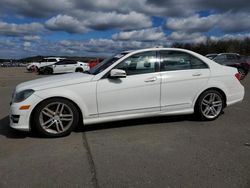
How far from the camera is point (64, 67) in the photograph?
91.6ft

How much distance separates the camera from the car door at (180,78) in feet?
18.5

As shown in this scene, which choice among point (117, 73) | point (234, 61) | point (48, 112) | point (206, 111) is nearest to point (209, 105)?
point (206, 111)

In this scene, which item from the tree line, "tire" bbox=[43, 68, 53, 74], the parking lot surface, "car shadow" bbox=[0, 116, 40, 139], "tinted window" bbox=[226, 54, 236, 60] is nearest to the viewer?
the parking lot surface

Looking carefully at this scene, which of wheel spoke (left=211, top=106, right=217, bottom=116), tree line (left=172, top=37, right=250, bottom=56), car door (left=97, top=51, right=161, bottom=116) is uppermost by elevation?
tree line (left=172, top=37, right=250, bottom=56)

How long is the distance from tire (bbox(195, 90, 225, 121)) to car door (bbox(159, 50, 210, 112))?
18 centimetres

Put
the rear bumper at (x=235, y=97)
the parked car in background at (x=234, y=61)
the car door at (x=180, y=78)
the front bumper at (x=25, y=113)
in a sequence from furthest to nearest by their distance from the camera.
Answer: the parked car in background at (x=234, y=61), the rear bumper at (x=235, y=97), the car door at (x=180, y=78), the front bumper at (x=25, y=113)

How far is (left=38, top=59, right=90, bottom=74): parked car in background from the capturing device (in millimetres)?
27750

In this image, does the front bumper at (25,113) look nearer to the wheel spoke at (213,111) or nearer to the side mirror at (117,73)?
the side mirror at (117,73)

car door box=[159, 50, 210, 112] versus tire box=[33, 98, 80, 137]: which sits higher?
car door box=[159, 50, 210, 112]

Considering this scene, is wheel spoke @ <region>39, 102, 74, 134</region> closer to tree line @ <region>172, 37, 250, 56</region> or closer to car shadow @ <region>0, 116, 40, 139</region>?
car shadow @ <region>0, 116, 40, 139</region>

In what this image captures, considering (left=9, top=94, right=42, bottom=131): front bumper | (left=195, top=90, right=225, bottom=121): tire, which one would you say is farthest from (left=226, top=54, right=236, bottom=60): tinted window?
(left=9, top=94, right=42, bottom=131): front bumper

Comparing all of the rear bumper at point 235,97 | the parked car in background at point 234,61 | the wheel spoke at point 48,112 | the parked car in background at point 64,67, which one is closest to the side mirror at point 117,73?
the wheel spoke at point 48,112

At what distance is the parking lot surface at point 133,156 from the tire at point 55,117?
15cm

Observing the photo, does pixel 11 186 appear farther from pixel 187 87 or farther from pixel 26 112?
pixel 187 87
